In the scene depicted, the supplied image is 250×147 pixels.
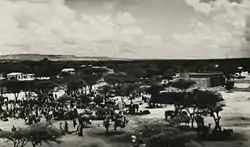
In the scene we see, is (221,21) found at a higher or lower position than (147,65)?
higher

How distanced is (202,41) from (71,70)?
3.84 ft

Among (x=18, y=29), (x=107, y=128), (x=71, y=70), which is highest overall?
(x=18, y=29)

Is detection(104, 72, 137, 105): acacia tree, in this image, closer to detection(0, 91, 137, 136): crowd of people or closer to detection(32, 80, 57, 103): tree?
detection(0, 91, 137, 136): crowd of people

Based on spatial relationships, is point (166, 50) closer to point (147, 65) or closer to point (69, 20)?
point (147, 65)

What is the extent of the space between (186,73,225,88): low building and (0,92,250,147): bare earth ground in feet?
0.39

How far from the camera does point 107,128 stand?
4141mm

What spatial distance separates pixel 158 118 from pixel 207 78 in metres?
0.56

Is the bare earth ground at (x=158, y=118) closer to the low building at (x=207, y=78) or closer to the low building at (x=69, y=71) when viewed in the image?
the low building at (x=207, y=78)

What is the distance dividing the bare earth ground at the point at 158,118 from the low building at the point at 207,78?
0.12 m

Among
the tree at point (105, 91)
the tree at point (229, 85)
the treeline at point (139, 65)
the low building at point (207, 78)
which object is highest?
the treeline at point (139, 65)

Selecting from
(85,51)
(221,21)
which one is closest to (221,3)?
(221,21)

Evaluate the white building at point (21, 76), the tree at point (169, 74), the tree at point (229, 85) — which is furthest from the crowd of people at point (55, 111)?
the tree at point (229, 85)

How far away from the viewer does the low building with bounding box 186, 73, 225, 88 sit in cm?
425

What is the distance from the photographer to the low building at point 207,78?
425 cm
